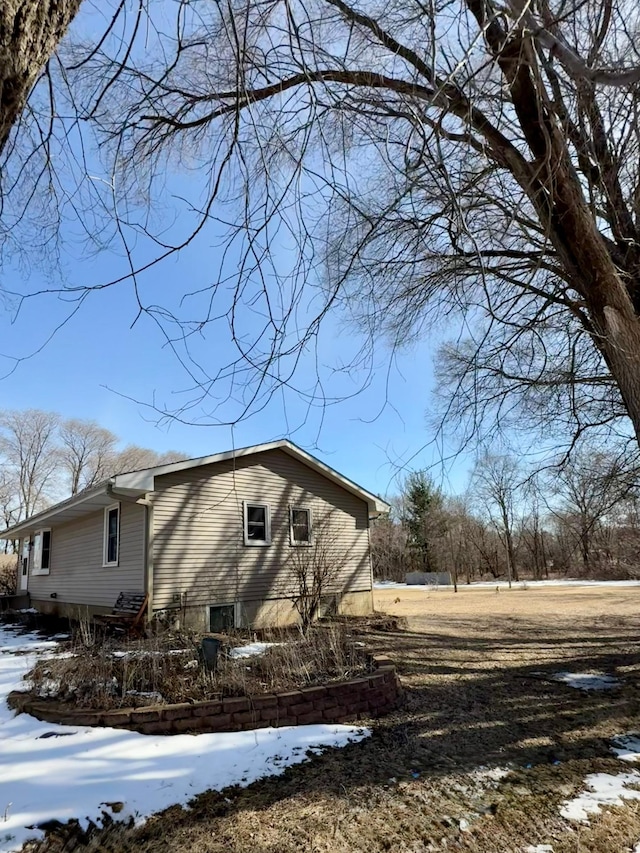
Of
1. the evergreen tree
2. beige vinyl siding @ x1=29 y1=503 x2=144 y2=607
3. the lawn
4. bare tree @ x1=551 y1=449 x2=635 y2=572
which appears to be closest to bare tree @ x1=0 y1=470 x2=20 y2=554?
beige vinyl siding @ x1=29 y1=503 x2=144 y2=607

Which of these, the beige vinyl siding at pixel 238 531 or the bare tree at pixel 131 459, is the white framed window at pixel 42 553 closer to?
the beige vinyl siding at pixel 238 531

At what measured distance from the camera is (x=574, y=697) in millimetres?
5965

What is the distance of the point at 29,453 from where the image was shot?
31.5m

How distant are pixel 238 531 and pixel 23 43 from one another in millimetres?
11654

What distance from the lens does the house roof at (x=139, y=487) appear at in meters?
10.2

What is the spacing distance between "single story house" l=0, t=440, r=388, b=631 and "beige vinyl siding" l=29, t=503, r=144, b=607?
0.03 metres

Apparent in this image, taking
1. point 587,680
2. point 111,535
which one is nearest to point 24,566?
point 111,535

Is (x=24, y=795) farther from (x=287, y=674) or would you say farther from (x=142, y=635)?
(x=142, y=635)

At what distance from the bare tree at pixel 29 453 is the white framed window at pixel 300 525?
19050mm

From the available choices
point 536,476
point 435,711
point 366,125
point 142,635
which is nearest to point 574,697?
point 435,711

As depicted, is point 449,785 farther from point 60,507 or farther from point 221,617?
point 60,507

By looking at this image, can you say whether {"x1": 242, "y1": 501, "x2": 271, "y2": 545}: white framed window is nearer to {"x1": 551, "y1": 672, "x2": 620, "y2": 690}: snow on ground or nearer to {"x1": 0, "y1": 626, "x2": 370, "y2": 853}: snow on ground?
{"x1": 551, "y1": 672, "x2": 620, "y2": 690}: snow on ground

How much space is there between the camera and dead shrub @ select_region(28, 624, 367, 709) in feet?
15.7

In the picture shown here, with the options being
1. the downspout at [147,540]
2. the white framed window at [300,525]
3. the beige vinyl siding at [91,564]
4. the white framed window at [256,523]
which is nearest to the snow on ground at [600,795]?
the downspout at [147,540]
